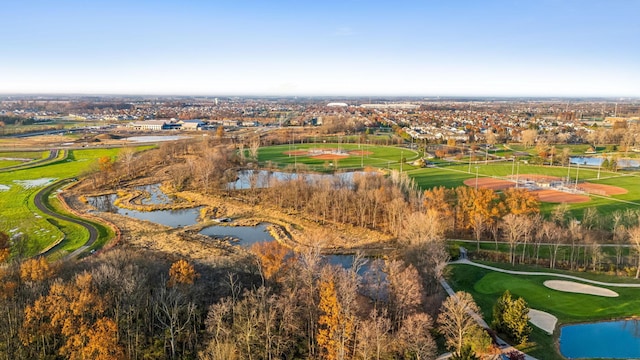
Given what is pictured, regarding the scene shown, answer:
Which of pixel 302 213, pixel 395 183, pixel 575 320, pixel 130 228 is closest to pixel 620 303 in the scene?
pixel 575 320

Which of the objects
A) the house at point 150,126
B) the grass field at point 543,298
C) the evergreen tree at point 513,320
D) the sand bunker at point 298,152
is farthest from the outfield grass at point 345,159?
the house at point 150,126

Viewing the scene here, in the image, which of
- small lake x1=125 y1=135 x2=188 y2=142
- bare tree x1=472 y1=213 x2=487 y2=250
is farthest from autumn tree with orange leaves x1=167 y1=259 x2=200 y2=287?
small lake x1=125 y1=135 x2=188 y2=142

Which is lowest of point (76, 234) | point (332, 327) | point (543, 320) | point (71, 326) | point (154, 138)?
point (543, 320)

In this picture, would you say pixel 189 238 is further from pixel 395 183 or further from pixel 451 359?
pixel 451 359

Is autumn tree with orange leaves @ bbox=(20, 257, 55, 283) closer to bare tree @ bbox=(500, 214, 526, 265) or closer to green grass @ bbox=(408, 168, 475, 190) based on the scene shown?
bare tree @ bbox=(500, 214, 526, 265)

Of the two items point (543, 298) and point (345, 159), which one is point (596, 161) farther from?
point (543, 298)

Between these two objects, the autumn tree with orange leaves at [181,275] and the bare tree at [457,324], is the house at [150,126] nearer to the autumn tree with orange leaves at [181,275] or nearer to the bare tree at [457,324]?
the autumn tree with orange leaves at [181,275]

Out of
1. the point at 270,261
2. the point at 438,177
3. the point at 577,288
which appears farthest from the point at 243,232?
the point at 438,177
